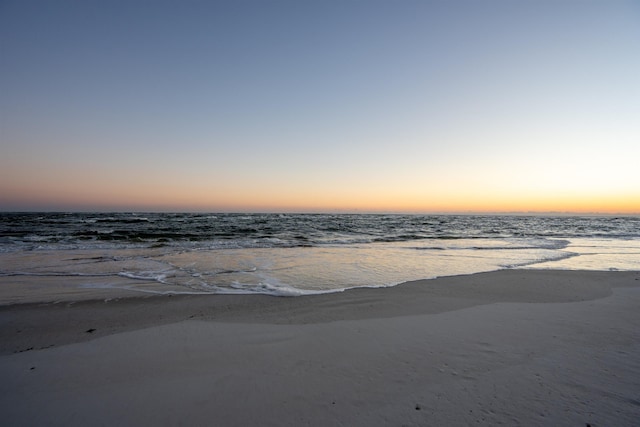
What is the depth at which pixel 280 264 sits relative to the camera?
429 inches

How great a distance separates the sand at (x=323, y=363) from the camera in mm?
2670

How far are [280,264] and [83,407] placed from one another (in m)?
8.14

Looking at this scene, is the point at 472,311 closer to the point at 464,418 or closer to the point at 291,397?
the point at 464,418

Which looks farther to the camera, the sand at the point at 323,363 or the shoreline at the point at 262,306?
the shoreline at the point at 262,306

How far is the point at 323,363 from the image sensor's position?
351cm

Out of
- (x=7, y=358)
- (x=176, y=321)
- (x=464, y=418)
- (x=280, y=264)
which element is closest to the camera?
(x=464, y=418)

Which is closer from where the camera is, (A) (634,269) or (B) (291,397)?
(B) (291,397)

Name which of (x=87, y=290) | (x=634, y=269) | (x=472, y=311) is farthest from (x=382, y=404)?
(x=634, y=269)

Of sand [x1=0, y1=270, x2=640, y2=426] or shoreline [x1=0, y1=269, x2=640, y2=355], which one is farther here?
shoreline [x1=0, y1=269, x2=640, y2=355]

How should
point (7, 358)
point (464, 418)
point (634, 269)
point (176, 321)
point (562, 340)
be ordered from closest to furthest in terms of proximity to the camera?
point (464, 418) → point (7, 358) → point (562, 340) → point (176, 321) → point (634, 269)

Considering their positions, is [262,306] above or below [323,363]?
below

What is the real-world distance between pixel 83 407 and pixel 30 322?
366cm

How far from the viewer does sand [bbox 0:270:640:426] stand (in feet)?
8.76

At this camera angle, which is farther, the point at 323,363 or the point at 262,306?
the point at 262,306
